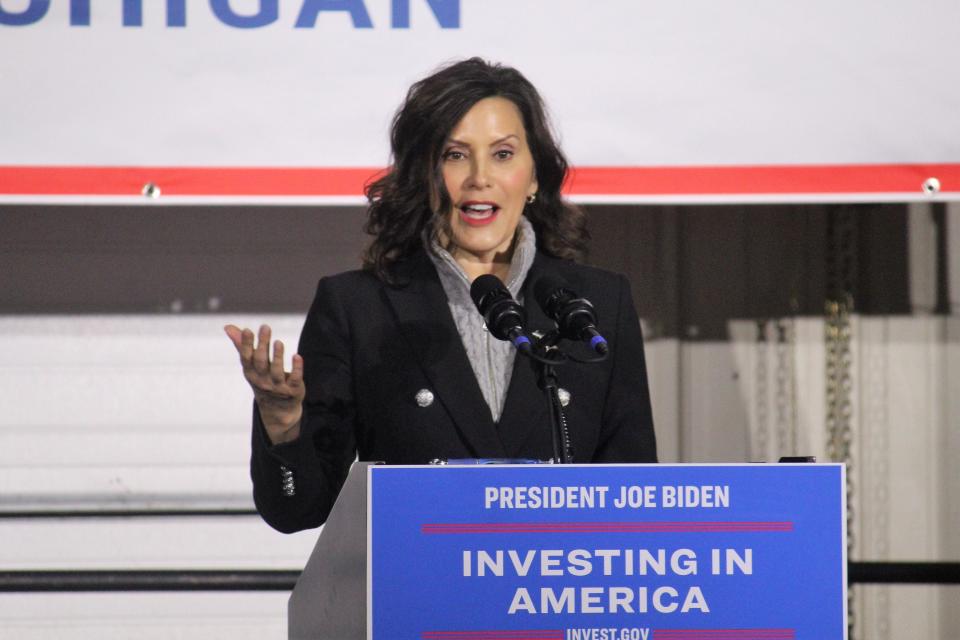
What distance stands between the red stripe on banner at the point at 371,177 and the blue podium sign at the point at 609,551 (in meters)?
1.75

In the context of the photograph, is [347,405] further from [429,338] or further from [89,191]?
[89,191]

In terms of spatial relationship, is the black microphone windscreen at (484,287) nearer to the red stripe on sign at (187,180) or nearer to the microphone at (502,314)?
the microphone at (502,314)

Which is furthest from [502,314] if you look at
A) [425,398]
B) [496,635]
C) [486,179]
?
[486,179]

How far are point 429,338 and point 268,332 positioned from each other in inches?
29.8

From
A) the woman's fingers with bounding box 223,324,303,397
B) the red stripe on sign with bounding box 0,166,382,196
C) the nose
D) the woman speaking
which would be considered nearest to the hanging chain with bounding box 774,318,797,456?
the red stripe on sign with bounding box 0,166,382,196

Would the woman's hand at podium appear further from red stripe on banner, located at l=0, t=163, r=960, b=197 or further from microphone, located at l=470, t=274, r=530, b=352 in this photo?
red stripe on banner, located at l=0, t=163, r=960, b=197

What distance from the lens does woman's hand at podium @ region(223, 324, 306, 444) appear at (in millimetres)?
1533

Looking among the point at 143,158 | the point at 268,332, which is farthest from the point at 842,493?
the point at 143,158

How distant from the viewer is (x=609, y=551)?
136 cm

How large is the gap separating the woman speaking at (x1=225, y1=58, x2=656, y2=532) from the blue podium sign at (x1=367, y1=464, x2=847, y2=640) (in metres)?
0.66

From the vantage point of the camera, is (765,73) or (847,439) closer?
(765,73)

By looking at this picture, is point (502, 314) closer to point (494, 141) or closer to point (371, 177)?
point (494, 141)

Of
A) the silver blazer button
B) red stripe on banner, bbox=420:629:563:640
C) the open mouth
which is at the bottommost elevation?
red stripe on banner, bbox=420:629:563:640

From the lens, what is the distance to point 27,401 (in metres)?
3.97
